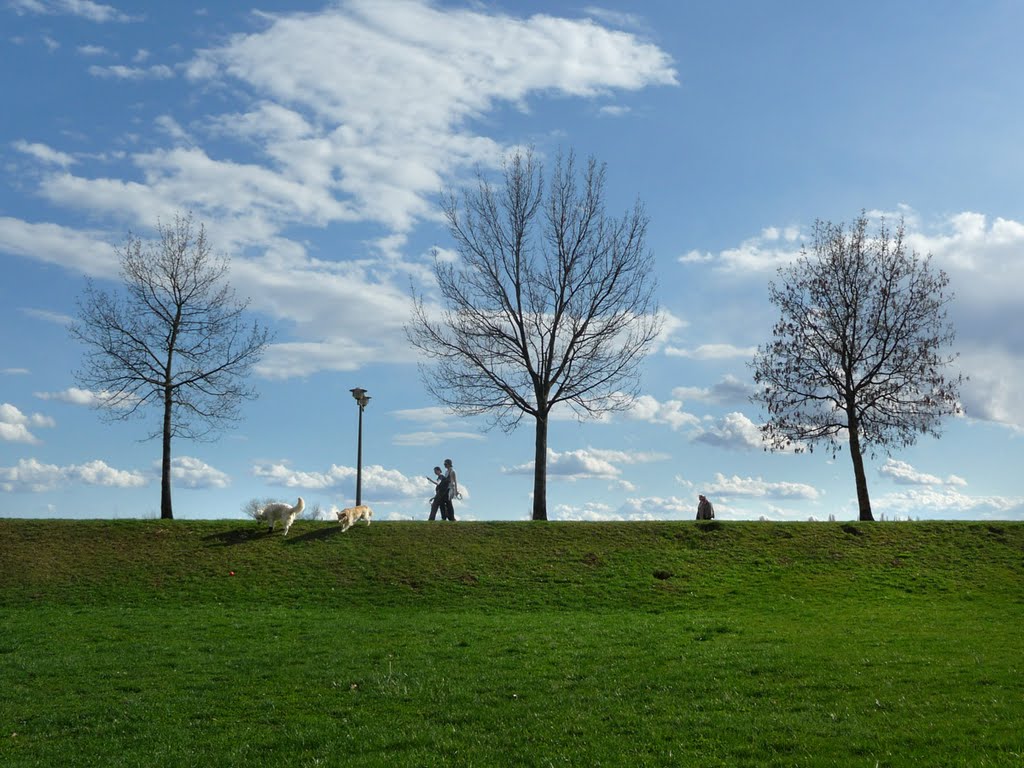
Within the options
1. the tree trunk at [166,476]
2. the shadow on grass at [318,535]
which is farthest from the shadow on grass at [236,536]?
the tree trunk at [166,476]

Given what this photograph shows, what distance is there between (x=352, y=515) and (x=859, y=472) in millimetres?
25568

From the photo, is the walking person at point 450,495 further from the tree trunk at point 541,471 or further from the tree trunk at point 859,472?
the tree trunk at point 859,472

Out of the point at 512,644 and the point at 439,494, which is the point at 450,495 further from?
the point at 512,644

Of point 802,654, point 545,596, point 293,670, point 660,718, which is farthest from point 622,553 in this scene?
point 660,718

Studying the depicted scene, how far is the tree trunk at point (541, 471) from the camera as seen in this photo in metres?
41.6

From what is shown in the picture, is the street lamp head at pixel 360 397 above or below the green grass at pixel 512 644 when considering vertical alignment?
above

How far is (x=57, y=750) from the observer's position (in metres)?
12.9

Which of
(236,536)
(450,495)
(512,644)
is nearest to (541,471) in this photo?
(450,495)

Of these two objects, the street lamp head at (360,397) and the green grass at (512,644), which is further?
the street lamp head at (360,397)

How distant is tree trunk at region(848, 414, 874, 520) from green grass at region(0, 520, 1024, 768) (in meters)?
5.29

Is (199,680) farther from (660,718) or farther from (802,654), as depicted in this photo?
(802,654)

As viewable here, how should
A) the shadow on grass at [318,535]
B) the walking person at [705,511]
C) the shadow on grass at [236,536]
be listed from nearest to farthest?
the shadow on grass at [236,536] → the shadow on grass at [318,535] → the walking person at [705,511]

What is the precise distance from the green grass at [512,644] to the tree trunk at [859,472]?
17.4 ft

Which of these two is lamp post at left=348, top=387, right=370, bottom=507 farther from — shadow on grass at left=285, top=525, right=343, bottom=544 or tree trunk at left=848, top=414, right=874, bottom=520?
tree trunk at left=848, top=414, right=874, bottom=520
